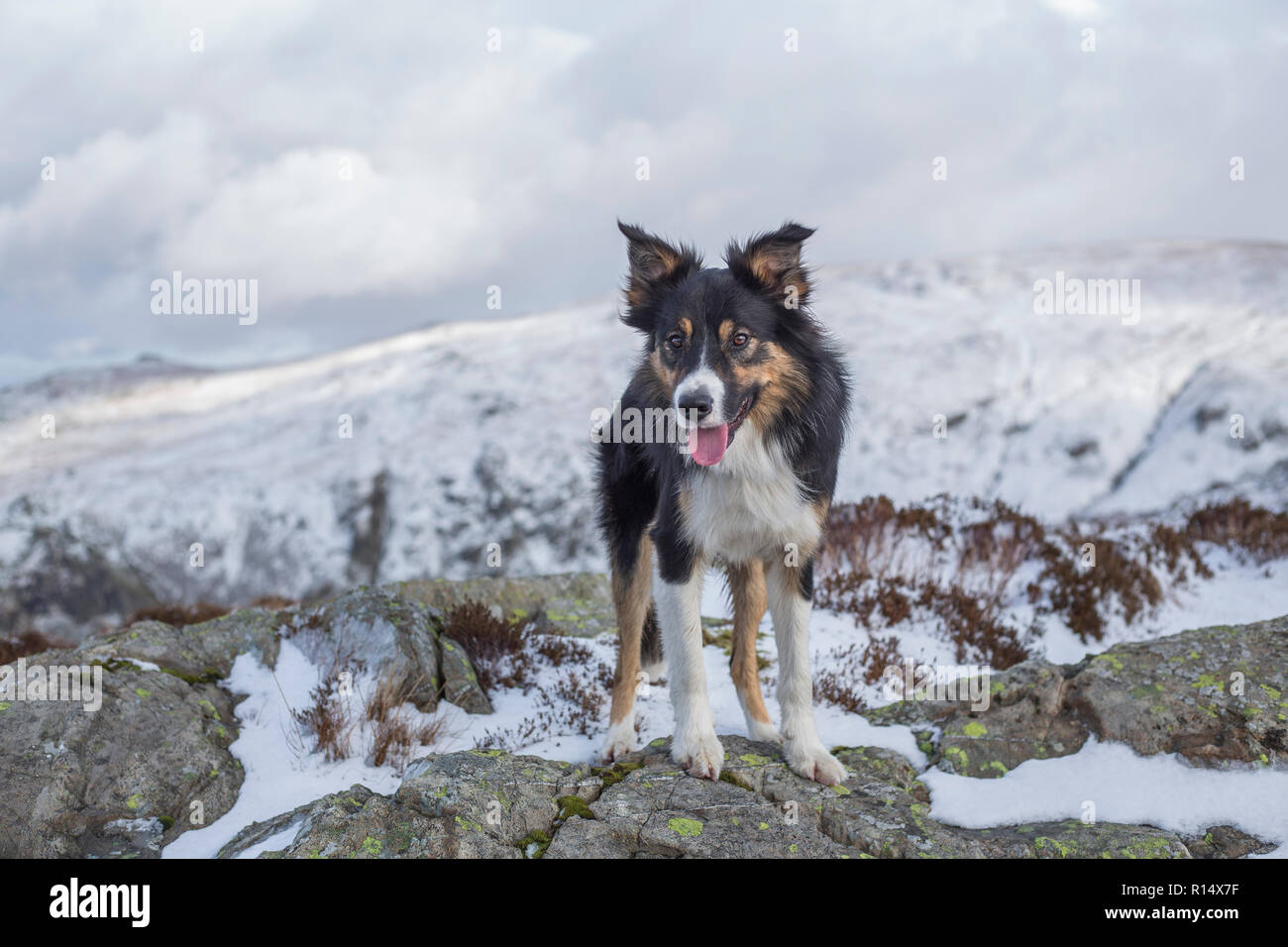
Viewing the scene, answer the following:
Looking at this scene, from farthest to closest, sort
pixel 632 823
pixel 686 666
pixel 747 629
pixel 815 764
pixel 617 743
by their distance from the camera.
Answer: pixel 747 629
pixel 617 743
pixel 686 666
pixel 815 764
pixel 632 823

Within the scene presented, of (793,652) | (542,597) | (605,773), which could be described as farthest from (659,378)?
(542,597)

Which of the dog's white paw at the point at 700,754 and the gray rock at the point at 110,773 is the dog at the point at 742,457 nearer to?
the dog's white paw at the point at 700,754

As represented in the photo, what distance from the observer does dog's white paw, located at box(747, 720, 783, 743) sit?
4.81 m

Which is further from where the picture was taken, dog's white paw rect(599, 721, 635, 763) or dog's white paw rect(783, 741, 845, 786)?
dog's white paw rect(599, 721, 635, 763)

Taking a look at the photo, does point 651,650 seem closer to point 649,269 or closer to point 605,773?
point 605,773

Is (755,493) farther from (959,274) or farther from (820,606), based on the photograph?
(959,274)

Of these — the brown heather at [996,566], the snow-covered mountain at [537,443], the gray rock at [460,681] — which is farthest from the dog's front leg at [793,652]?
the snow-covered mountain at [537,443]

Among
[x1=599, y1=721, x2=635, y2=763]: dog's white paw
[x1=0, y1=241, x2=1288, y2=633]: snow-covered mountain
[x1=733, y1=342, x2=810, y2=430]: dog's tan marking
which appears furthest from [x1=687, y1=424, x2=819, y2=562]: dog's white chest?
[x1=0, y1=241, x2=1288, y2=633]: snow-covered mountain

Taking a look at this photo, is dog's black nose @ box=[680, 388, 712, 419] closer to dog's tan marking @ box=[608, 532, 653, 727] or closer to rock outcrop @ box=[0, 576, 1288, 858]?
dog's tan marking @ box=[608, 532, 653, 727]

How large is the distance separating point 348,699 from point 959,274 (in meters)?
37.7

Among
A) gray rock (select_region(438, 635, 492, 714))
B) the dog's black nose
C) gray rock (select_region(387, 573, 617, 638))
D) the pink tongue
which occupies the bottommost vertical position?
gray rock (select_region(438, 635, 492, 714))

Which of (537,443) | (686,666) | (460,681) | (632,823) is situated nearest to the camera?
(632,823)

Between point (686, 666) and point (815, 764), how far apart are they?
905 mm

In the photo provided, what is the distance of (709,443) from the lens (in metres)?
4.08
